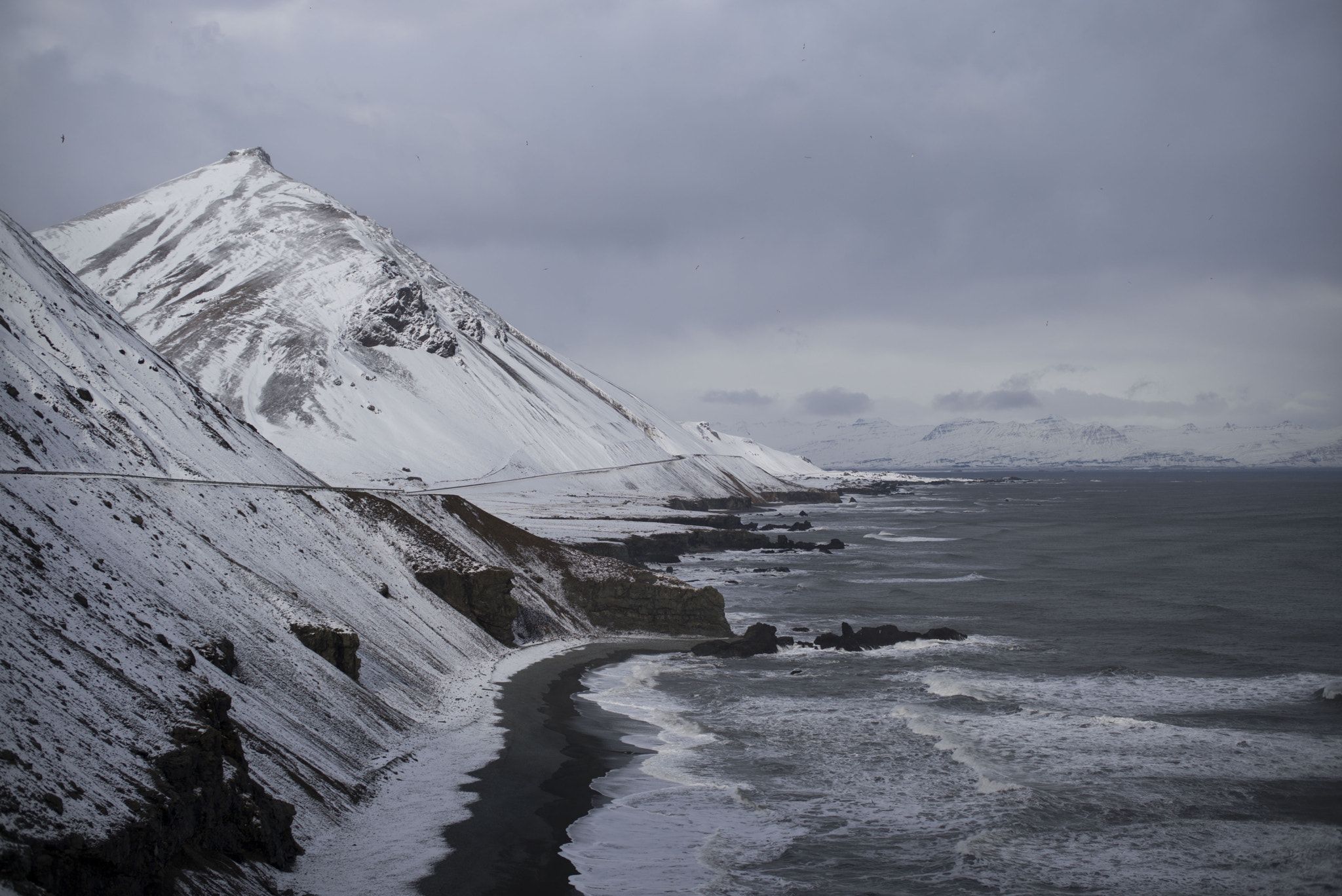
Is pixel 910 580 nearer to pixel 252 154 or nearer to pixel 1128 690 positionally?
pixel 1128 690

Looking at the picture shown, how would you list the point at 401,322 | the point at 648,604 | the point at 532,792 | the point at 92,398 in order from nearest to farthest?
the point at 532,792
the point at 92,398
the point at 648,604
the point at 401,322

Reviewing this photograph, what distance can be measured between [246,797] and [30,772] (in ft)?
12.0

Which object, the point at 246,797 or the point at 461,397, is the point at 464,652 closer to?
the point at 246,797

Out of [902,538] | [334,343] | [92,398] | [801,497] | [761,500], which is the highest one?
[334,343]

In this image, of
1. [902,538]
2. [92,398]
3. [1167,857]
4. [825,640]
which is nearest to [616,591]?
[825,640]

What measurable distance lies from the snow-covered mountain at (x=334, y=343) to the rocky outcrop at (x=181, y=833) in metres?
85.7

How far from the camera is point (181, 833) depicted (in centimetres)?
1264

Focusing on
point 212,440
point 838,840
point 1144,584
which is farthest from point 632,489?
point 838,840

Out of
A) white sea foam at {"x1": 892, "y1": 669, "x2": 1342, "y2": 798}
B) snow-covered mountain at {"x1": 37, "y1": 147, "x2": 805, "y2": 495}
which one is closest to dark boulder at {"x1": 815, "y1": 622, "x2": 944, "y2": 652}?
white sea foam at {"x1": 892, "y1": 669, "x2": 1342, "y2": 798}

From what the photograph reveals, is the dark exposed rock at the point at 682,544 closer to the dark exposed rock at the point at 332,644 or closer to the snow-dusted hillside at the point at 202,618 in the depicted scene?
the snow-dusted hillside at the point at 202,618

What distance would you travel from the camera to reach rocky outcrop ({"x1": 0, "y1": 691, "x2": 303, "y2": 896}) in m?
10.3

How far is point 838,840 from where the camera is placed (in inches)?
716

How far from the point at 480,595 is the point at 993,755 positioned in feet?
75.4

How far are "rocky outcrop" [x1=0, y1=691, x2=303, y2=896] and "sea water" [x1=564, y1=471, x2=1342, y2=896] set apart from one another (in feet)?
18.5
